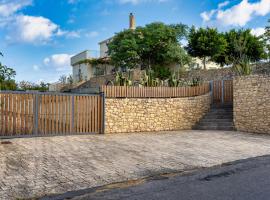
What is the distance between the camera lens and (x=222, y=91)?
19281mm

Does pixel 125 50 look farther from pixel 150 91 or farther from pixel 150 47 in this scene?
pixel 150 91

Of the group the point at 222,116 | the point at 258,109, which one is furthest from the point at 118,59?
the point at 258,109

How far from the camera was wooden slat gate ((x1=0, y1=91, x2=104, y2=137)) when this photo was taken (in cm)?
1206

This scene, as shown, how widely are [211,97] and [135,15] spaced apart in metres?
24.3

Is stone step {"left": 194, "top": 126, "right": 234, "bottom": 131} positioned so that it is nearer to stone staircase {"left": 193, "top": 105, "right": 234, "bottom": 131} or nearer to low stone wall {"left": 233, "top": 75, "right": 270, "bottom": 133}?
stone staircase {"left": 193, "top": 105, "right": 234, "bottom": 131}

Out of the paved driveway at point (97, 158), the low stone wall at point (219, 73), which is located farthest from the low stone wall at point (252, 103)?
the low stone wall at point (219, 73)

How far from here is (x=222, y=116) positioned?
17172mm

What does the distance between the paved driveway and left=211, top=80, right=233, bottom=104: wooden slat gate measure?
6.50 m

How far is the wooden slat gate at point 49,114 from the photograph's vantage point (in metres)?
12.1

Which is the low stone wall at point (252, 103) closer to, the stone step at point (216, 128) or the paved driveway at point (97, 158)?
the stone step at point (216, 128)

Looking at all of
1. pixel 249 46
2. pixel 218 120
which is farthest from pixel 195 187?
pixel 249 46

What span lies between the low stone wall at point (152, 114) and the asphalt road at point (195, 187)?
316 inches

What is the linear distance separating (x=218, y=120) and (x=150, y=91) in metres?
4.54

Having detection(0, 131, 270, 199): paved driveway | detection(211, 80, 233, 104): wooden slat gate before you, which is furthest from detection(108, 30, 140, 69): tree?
detection(0, 131, 270, 199): paved driveway
